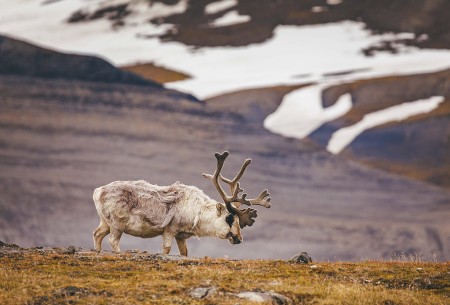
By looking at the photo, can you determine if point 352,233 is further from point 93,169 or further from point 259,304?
point 259,304

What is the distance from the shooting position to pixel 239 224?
30.1 metres

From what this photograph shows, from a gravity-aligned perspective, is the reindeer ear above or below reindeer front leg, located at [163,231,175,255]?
above

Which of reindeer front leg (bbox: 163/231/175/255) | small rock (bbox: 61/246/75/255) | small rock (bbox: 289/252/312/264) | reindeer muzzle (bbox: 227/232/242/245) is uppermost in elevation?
small rock (bbox: 61/246/75/255)

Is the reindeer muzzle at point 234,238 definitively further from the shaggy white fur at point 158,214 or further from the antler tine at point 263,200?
the antler tine at point 263,200

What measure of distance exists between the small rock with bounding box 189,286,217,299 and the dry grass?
0.39ft

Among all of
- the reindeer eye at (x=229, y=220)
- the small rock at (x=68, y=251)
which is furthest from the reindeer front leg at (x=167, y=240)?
the small rock at (x=68, y=251)

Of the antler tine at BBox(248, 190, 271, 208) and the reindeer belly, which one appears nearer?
the reindeer belly

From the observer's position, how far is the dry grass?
2075 centimetres

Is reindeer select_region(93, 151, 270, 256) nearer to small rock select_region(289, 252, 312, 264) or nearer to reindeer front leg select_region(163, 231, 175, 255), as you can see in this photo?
reindeer front leg select_region(163, 231, 175, 255)

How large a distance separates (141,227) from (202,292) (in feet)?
26.1

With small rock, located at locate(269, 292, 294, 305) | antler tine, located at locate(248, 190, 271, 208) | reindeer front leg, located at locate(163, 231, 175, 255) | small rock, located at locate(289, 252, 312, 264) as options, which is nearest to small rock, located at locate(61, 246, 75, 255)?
reindeer front leg, located at locate(163, 231, 175, 255)

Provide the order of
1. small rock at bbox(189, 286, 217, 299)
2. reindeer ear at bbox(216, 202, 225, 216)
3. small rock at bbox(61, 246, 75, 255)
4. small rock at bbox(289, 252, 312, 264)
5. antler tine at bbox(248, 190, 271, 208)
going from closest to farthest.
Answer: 1. small rock at bbox(189, 286, 217, 299)
2. small rock at bbox(61, 246, 75, 255)
3. small rock at bbox(289, 252, 312, 264)
4. reindeer ear at bbox(216, 202, 225, 216)
5. antler tine at bbox(248, 190, 271, 208)

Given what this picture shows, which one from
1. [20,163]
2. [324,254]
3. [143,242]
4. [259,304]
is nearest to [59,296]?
[259,304]

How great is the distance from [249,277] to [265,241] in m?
159
